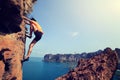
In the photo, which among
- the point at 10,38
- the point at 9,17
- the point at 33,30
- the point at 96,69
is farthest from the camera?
the point at 96,69

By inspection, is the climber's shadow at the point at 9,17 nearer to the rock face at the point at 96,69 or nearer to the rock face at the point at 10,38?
the rock face at the point at 10,38

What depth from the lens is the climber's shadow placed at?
343 inches

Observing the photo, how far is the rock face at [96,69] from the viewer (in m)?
28.0

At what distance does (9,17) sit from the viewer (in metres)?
9.47

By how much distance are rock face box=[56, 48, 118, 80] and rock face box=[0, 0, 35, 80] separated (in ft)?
58.4

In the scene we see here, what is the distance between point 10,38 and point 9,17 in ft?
4.45

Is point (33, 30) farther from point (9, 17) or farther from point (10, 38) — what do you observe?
point (9, 17)

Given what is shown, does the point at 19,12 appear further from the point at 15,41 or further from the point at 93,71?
the point at 93,71

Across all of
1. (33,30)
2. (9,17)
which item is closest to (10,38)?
(9,17)

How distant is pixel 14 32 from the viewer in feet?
34.9

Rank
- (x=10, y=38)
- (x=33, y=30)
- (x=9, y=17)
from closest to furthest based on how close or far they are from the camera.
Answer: (x=9, y=17), (x=10, y=38), (x=33, y=30)

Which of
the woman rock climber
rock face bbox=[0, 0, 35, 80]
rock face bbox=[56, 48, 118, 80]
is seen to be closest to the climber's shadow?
rock face bbox=[0, 0, 35, 80]

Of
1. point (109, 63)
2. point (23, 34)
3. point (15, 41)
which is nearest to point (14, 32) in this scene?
point (15, 41)

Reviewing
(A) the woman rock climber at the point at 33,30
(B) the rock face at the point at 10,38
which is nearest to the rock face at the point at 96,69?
(A) the woman rock climber at the point at 33,30
